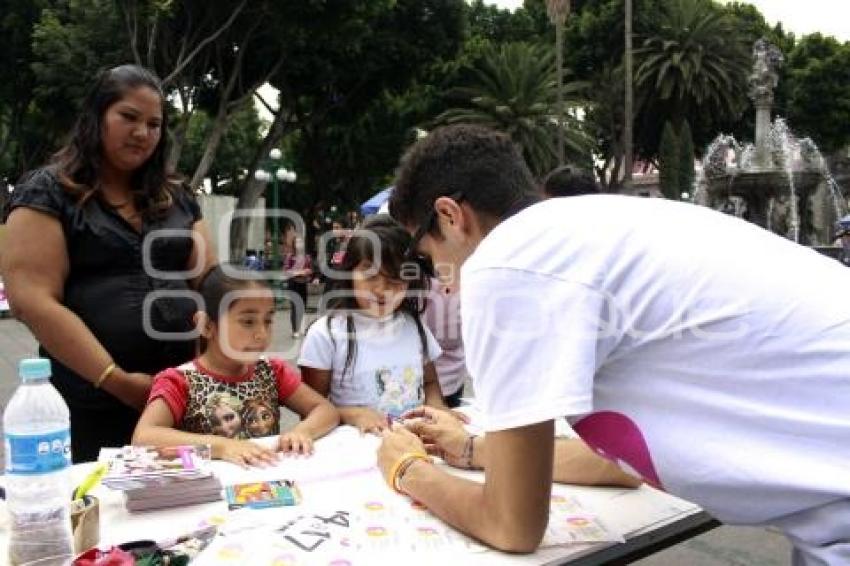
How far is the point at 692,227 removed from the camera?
53.4 inches

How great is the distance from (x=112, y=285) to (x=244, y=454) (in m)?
0.70

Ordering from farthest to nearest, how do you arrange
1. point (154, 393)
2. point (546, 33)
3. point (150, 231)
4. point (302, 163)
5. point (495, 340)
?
point (546, 33), point (302, 163), point (150, 231), point (154, 393), point (495, 340)

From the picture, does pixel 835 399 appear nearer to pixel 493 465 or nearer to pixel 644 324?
pixel 644 324

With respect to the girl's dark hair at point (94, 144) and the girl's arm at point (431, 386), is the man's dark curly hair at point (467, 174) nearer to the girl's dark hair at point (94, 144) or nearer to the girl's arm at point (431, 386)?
the girl's dark hair at point (94, 144)

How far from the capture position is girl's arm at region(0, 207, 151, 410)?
7.54 feet

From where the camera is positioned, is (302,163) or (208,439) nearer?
(208,439)

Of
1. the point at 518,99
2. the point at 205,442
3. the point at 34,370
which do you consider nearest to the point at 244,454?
the point at 205,442

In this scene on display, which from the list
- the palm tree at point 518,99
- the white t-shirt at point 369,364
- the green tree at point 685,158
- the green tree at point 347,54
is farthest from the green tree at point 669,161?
the white t-shirt at point 369,364

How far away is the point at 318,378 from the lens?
283cm

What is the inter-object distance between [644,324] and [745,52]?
4015 cm

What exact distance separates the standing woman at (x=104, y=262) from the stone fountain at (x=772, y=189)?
62.3ft

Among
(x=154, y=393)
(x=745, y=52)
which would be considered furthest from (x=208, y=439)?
(x=745, y=52)

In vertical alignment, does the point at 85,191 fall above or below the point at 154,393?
above

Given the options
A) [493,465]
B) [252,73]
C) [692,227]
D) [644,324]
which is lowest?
[493,465]
